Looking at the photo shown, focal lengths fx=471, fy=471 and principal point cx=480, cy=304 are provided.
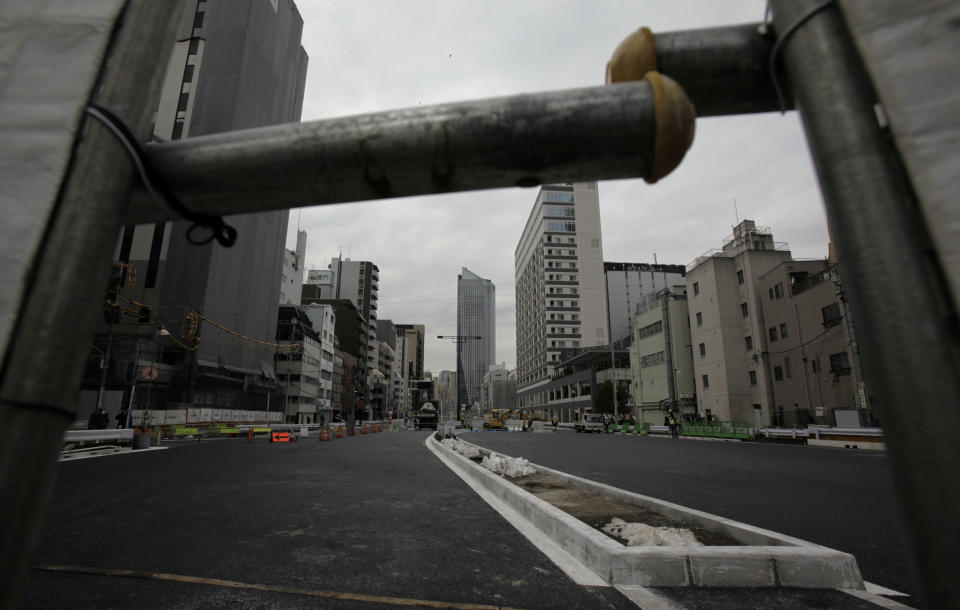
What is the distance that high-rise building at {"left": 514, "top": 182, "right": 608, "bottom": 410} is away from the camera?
315 feet

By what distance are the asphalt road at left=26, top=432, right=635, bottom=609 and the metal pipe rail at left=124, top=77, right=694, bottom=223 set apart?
2813mm

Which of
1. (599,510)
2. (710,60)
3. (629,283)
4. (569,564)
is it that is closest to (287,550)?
(569,564)

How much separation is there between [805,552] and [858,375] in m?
30.5

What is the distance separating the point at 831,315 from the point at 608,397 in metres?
36.7

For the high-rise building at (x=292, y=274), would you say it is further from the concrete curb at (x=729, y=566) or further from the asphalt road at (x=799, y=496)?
the concrete curb at (x=729, y=566)

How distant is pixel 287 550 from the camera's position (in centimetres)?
441

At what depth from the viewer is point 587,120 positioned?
1650 mm

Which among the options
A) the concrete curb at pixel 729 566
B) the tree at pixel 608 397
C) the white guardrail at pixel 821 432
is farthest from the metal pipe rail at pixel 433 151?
the tree at pixel 608 397

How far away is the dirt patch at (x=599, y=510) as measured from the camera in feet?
15.4

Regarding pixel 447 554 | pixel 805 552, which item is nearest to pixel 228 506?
pixel 447 554

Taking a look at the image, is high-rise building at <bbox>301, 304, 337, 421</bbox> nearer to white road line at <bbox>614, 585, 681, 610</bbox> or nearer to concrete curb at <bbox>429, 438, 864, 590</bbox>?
concrete curb at <bbox>429, 438, 864, 590</bbox>

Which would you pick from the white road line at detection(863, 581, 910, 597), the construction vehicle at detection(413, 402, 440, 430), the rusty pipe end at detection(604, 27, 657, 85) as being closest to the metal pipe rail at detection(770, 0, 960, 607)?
the rusty pipe end at detection(604, 27, 657, 85)

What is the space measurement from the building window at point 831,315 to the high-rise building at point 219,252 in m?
42.6

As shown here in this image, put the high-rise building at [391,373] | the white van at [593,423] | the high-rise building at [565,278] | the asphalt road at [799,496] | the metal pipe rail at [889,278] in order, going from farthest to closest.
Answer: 1. the high-rise building at [391,373]
2. the high-rise building at [565,278]
3. the white van at [593,423]
4. the asphalt road at [799,496]
5. the metal pipe rail at [889,278]
